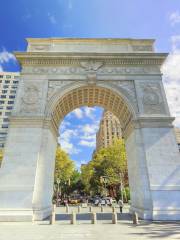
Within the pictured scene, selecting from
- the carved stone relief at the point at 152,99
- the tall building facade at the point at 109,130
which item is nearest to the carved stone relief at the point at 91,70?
the carved stone relief at the point at 152,99

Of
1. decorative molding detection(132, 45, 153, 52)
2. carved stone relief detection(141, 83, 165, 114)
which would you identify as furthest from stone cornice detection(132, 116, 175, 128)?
decorative molding detection(132, 45, 153, 52)

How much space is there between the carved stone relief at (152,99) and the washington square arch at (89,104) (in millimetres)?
87

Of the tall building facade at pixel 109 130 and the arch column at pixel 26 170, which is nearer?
the arch column at pixel 26 170

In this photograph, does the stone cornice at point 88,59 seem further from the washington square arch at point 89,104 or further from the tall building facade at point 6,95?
the tall building facade at point 6,95

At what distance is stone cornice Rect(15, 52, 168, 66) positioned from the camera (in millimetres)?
17141

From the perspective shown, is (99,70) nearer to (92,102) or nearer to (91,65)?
(91,65)

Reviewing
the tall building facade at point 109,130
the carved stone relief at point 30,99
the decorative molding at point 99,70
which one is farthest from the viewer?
the tall building facade at point 109,130

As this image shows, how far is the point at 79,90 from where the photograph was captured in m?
17.1

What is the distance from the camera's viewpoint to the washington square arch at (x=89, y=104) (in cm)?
1270

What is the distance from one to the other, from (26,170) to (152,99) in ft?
40.0

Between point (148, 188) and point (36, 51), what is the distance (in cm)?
1620

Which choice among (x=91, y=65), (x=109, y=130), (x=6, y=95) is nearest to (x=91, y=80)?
(x=91, y=65)

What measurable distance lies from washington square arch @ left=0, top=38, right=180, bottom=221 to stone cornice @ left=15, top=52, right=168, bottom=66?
92 mm

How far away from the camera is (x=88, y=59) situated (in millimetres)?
17375
